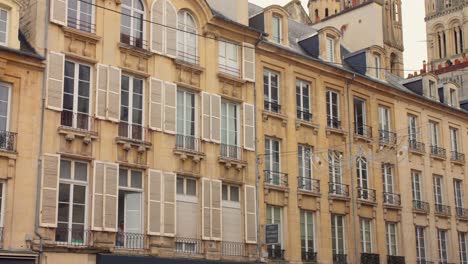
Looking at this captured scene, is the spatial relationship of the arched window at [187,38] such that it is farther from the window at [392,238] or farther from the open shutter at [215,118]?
the window at [392,238]

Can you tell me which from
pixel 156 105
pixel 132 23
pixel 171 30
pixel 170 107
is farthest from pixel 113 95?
pixel 171 30

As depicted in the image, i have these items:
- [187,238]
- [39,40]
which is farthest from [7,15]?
[187,238]

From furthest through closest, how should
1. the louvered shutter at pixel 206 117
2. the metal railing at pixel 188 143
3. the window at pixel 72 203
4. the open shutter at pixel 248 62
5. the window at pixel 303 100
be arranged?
the window at pixel 303 100, the open shutter at pixel 248 62, the louvered shutter at pixel 206 117, the metal railing at pixel 188 143, the window at pixel 72 203

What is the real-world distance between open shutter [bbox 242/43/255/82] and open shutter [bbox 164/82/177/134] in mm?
3386

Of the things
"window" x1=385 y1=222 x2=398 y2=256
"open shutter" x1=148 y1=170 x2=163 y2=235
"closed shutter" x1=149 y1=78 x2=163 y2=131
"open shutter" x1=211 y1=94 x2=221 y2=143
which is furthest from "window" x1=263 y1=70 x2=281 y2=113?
"window" x1=385 y1=222 x2=398 y2=256

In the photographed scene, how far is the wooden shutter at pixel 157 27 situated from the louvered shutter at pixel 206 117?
214 centimetres

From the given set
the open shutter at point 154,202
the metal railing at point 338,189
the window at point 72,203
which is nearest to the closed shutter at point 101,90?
the window at point 72,203

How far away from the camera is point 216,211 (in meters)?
23.5

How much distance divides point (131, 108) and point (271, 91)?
645 centimetres

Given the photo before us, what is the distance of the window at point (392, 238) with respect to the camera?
98.5ft

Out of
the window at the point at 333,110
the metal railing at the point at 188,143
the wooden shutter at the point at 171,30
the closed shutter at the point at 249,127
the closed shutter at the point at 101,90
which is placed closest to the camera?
the closed shutter at the point at 101,90

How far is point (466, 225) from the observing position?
34219 mm

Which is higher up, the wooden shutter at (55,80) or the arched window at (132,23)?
the arched window at (132,23)

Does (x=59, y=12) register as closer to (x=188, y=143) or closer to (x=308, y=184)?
(x=188, y=143)
